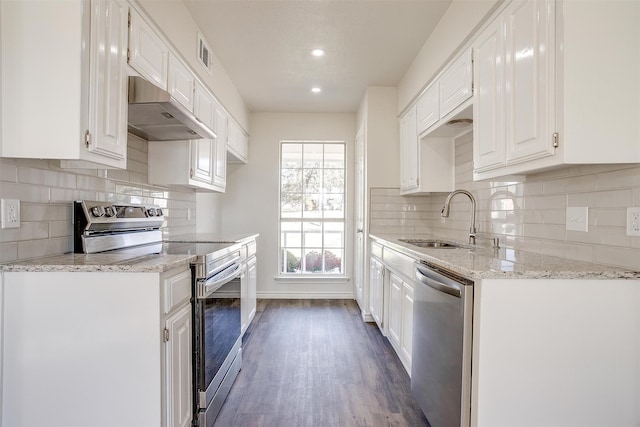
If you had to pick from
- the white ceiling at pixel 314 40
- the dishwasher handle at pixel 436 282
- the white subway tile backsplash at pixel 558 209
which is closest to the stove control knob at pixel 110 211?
the white ceiling at pixel 314 40

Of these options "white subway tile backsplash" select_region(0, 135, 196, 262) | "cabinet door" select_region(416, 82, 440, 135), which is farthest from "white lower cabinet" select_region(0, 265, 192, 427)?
"cabinet door" select_region(416, 82, 440, 135)

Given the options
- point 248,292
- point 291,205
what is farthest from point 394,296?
point 291,205

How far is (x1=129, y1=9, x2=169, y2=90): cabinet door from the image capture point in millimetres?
1755

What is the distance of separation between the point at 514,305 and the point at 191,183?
7.22 ft

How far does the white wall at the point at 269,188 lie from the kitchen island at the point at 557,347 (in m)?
3.35

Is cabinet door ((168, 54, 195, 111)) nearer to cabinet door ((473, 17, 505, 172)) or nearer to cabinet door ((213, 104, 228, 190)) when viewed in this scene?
cabinet door ((213, 104, 228, 190))

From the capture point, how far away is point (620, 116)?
4.34 ft

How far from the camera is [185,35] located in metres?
2.38

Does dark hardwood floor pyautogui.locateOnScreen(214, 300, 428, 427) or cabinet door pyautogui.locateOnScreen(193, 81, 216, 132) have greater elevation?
cabinet door pyautogui.locateOnScreen(193, 81, 216, 132)

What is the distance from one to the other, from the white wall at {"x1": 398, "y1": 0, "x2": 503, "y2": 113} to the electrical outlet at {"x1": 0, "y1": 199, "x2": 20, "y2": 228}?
2.39 m

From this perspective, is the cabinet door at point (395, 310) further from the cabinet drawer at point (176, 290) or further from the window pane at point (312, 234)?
the window pane at point (312, 234)

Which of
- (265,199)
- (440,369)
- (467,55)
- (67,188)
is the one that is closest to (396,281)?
(440,369)

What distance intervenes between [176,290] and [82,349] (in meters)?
0.39

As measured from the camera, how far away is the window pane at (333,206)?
4750 mm
